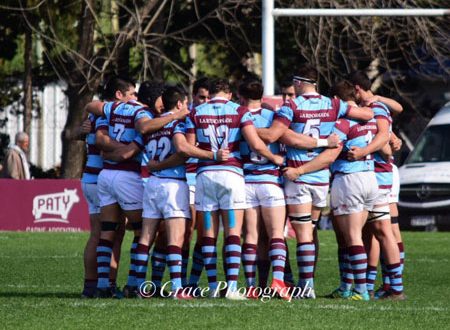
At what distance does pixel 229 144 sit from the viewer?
12.2 metres

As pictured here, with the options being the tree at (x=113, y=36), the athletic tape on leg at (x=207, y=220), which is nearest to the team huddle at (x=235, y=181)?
the athletic tape on leg at (x=207, y=220)

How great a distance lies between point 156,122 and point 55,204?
11704 mm

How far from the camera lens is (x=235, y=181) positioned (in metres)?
12.2

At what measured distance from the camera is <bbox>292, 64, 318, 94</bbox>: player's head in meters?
12.4

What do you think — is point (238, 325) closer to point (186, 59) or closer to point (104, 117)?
point (104, 117)

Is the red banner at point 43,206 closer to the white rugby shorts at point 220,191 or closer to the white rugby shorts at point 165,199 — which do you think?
the white rugby shorts at point 165,199

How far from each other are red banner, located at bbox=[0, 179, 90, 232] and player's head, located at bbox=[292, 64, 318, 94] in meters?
11.7

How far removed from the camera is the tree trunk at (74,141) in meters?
27.3

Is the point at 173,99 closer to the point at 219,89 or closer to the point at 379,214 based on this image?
the point at 219,89

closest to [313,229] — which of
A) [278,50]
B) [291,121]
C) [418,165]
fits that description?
[291,121]

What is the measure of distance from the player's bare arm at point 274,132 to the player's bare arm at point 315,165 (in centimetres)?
37

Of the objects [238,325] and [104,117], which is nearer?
[238,325]

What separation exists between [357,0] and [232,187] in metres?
14.9

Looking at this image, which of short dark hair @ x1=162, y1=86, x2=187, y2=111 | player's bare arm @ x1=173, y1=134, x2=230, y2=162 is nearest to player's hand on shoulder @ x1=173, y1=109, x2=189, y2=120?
short dark hair @ x1=162, y1=86, x2=187, y2=111
